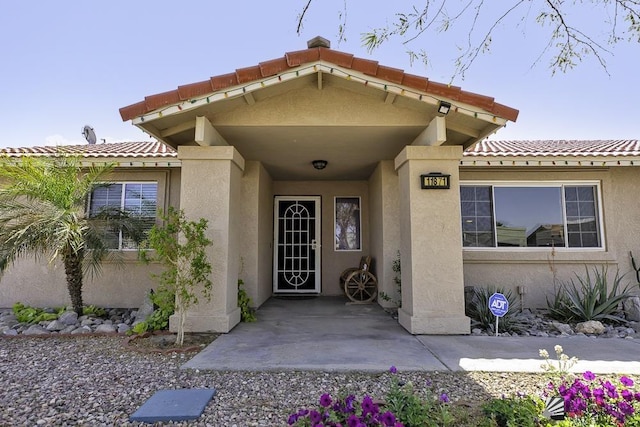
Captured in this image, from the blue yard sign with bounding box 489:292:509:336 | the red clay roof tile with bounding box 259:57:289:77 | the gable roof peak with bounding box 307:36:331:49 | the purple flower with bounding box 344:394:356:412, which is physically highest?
the gable roof peak with bounding box 307:36:331:49

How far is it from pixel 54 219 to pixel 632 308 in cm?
1041

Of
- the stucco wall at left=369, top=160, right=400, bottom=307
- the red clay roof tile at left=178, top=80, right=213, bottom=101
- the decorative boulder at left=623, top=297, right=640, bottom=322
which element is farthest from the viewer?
the stucco wall at left=369, top=160, right=400, bottom=307

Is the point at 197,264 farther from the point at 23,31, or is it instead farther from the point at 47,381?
the point at 23,31

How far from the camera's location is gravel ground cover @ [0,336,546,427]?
3072 millimetres

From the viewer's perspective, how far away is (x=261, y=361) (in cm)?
435

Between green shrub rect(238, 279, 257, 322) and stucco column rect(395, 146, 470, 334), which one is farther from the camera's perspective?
green shrub rect(238, 279, 257, 322)

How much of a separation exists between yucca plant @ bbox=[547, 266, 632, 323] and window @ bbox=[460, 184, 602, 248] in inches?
34.6

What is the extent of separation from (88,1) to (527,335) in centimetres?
913

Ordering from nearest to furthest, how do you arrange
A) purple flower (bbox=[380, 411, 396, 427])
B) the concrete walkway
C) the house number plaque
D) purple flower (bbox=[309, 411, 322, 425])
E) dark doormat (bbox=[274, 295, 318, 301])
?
1. purple flower (bbox=[380, 411, 396, 427])
2. purple flower (bbox=[309, 411, 322, 425])
3. the concrete walkway
4. the house number plaque
5. dark doormat (bbox=[274, 295, 318, 301])

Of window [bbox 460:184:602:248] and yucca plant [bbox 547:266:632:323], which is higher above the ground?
window [bbox 460:184:602:248]

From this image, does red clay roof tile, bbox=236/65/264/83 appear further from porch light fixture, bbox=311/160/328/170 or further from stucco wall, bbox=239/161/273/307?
porch light fixture, bbox=311/160/328/170

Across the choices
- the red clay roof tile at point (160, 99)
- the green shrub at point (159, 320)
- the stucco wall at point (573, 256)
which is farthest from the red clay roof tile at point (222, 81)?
the stucco wall at point (573, 256)

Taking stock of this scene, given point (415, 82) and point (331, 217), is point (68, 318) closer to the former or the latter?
point (331, 217)

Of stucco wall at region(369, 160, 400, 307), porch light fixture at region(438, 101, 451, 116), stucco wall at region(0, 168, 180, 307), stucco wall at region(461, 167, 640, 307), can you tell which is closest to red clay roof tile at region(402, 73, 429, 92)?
porch light fixture at region(438, 101, 451, 116)
